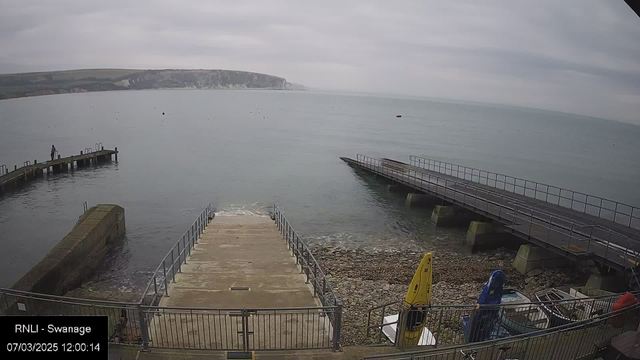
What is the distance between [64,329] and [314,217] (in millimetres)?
26420

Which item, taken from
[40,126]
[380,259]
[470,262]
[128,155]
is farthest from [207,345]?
[40,126]

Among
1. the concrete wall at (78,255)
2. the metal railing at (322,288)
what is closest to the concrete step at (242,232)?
the metal railing at (322,288)

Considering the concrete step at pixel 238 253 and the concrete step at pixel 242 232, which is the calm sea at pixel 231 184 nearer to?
the concrete step at pixel 242 232

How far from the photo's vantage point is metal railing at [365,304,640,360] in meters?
6.66

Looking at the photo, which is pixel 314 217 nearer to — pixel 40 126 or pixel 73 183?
pixel 73 183

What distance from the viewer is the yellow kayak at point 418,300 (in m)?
8.30

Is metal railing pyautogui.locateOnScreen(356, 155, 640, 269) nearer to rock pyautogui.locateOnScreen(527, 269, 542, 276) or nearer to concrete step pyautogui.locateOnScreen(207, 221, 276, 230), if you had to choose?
rock pyautogui.locateOnScreen(527, 269, 542, 276)

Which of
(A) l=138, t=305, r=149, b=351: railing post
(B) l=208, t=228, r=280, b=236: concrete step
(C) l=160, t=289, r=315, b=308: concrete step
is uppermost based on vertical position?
(A) l=138, t=305, r=149, b=351: railing post

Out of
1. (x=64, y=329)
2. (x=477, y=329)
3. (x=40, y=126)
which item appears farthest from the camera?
(x=40, y=126)

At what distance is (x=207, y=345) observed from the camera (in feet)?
26.4

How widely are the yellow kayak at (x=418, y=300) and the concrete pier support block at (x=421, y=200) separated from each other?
81.9 feet

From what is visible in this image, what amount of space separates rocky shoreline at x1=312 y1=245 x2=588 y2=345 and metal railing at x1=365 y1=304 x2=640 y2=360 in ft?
19.5

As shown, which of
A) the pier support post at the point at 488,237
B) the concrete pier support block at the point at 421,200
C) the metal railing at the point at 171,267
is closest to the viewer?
the metal railing at the point at 171,267

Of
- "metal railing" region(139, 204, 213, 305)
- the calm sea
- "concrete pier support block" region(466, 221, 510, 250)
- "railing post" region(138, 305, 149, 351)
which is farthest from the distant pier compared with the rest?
"concrete pier support block" region(466, 221, 510, 250)
